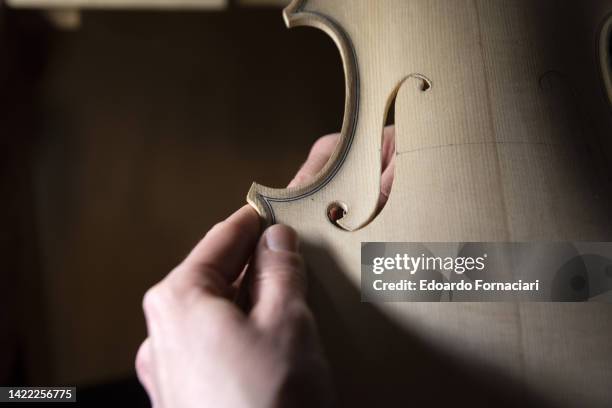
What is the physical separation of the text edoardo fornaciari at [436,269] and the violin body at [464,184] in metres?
0.01

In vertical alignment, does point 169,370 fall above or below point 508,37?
below

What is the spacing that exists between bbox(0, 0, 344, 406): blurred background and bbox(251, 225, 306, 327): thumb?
670 mm

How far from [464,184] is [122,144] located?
0.86 m

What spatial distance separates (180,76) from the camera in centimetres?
114

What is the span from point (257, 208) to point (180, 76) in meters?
0.77

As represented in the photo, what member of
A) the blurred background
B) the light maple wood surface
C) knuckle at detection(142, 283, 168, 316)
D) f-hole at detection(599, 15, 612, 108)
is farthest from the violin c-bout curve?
the light maple wood surface

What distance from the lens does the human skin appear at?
341 millimetres

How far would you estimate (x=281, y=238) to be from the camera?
0.42m

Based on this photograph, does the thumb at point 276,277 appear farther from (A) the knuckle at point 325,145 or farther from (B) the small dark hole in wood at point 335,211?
(A) the knuckle at point 325,145

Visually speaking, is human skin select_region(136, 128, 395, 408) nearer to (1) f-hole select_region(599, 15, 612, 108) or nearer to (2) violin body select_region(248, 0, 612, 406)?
(2) violin body select_region(248, 0, 612, 406)

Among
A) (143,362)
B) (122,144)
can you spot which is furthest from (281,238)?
(122,144)

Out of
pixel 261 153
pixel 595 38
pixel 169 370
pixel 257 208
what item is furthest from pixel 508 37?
pixel 261 153

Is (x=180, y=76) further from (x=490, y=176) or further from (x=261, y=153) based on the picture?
(x=490, y=176)

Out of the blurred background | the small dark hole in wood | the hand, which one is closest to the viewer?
the hand
